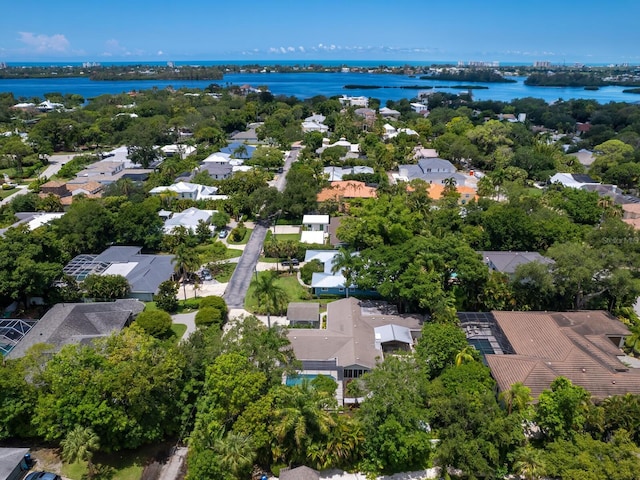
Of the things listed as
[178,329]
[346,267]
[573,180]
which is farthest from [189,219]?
[573,180]

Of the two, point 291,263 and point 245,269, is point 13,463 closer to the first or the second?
point 245,269

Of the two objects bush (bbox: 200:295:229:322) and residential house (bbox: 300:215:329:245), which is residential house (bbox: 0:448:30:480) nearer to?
bush (bbox: 200:295:229:322)

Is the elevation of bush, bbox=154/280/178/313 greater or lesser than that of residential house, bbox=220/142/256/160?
lesser

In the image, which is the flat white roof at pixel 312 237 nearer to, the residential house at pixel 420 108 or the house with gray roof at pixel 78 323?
the house with gray roof at pixel 78 323

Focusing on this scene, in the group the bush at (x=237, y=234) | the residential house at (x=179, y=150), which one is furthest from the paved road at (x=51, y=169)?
the bush at (x=237, y=234)

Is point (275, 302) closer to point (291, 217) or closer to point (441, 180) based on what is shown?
point (291, 217)

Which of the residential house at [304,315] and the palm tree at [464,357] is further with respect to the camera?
the residential house at [304,315]

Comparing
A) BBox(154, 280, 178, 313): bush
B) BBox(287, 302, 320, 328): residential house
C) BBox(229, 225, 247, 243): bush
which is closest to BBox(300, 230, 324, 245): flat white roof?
BBox(229, 225, 247, 243): bush

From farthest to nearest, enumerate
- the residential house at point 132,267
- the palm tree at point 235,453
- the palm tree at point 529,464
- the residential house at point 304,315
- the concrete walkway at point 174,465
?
the residential house at point 132,267 → the residential house at point 304,315 → the concrete walkway at point 174,465 → the palm tree at point 529,464 → the palm tree at point 235,453
